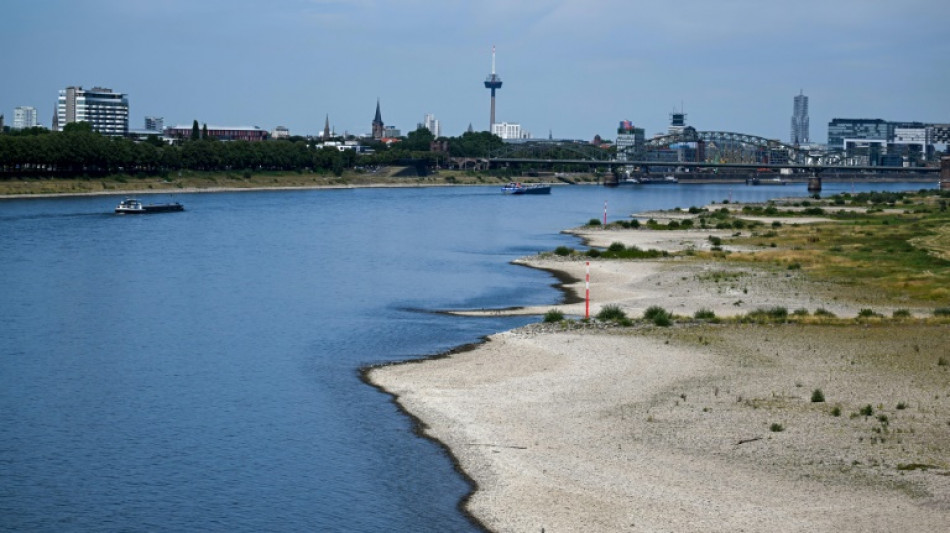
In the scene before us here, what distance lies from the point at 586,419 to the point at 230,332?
2020cm

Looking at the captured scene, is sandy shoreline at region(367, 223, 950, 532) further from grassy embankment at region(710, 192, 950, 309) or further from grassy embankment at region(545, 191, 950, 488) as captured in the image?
grassy embankment at region(710, 192, 950, 309)

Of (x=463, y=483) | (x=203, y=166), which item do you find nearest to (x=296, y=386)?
(x=463, y=483)

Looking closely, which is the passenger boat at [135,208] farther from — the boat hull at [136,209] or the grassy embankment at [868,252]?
the grassy embankment at [868,252]

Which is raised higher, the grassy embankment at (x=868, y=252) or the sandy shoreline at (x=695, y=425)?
the grassy embankment at (x=868, y=252)

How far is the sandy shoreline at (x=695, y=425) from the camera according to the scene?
24.5m

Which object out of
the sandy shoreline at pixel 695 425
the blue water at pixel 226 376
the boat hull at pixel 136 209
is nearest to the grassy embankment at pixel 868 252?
the sandy shoreline at pixel 695 425

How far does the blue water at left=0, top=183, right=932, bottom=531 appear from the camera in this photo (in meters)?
26.3

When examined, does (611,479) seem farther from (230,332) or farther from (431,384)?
(230,332)

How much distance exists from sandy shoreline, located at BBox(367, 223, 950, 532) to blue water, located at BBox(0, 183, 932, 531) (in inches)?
72.7

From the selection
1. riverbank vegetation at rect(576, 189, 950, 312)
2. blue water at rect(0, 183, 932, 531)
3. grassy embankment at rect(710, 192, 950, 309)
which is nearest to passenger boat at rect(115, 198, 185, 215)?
blue water at rect(0, 183, 932, 531)

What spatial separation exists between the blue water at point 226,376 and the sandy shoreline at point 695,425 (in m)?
1.85

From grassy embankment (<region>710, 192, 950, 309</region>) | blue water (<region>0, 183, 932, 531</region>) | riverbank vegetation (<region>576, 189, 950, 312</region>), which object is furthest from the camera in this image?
grassy embankment (<region>710, 192, 950, 309</region>)

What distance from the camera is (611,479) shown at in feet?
87.1

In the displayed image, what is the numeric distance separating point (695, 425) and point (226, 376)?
50.3ft
